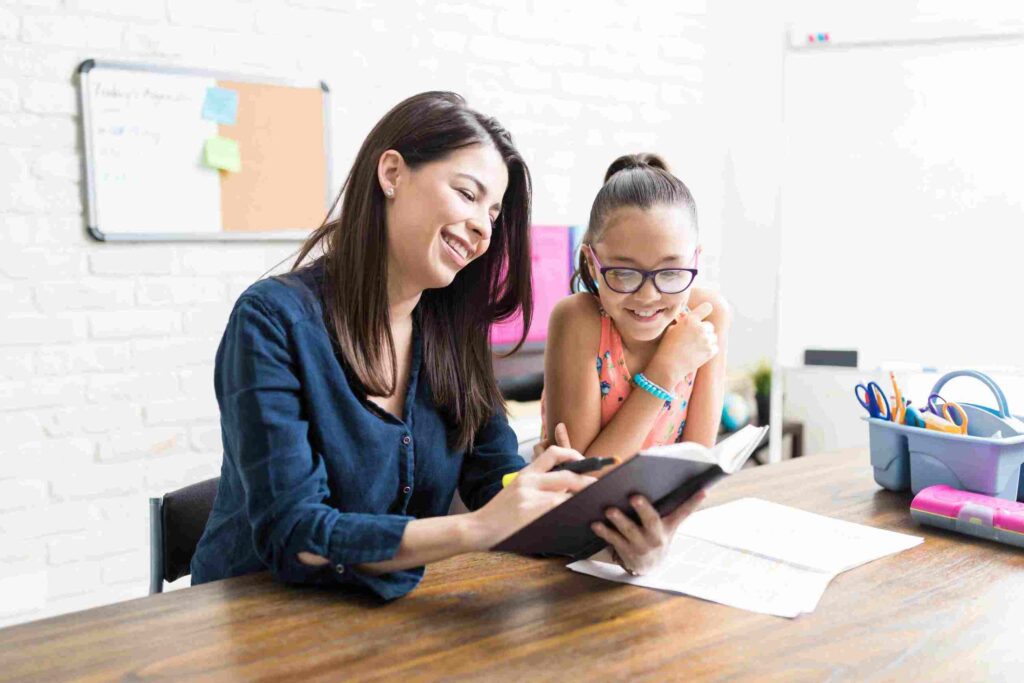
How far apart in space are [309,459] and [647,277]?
595 millimetres

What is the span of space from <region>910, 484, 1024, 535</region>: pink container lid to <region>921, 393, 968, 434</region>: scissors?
10cm

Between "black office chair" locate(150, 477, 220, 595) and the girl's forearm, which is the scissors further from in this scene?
"black office chair" locate(150, 477, 220, 595)

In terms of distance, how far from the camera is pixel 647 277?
141 centimetres

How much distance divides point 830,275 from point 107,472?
88.3 inches

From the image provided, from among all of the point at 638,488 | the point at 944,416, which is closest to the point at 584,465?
the point at 638,488

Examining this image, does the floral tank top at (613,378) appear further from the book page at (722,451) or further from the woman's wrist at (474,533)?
the woman's wrist at (474,533)

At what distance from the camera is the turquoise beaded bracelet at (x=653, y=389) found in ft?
4.92

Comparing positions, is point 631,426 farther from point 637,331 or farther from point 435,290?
point 435,290

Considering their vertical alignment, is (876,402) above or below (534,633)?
above

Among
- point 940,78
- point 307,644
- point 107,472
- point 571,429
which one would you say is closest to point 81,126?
point 107,472

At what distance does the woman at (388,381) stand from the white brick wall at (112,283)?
1314 millimetres

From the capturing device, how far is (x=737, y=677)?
0.86m

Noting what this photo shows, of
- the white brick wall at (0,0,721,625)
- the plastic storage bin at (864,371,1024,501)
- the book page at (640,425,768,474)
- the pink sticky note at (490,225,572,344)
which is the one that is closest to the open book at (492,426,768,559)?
the book page at (640,425,768,474)

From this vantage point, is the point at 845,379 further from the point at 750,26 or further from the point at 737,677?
the point at 737,677
